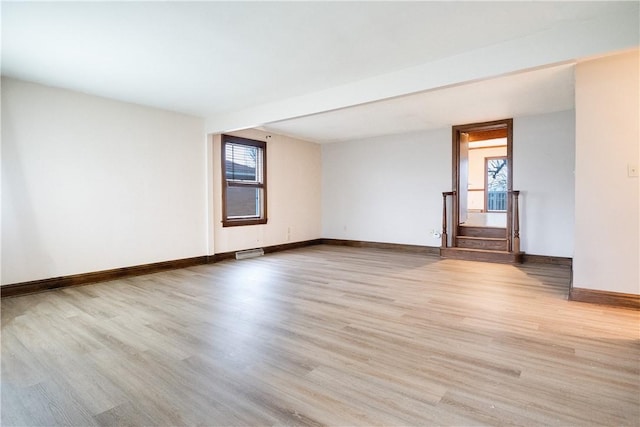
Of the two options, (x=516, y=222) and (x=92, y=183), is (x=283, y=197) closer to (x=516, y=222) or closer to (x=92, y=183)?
(x=92, y=183)

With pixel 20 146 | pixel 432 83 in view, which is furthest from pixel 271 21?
pixel 20 146

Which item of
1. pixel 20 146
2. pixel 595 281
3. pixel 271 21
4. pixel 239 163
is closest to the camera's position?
pixel 271 21

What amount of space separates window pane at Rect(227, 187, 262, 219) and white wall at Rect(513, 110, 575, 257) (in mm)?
4511

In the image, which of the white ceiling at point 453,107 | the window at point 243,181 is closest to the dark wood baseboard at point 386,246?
the window at point 243,181

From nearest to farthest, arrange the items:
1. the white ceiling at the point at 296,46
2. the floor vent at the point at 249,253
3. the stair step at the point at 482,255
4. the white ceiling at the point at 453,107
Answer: the white ceiling at the point at 296,46 < the white ceiling at the point at 453,107 < the stair step at the point at 482,255 < the floor vent at the point at 249,253

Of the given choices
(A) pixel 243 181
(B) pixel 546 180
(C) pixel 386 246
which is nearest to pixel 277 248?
(A) pixel 243 181

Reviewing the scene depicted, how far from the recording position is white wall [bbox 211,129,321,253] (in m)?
5.62

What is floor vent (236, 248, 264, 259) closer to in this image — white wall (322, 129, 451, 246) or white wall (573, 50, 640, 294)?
white wall (322, 129, 451, 246)

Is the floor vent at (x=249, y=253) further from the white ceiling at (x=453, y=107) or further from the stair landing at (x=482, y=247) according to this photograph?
the stair landing at (x=482, y=247)

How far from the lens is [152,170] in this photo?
471 cm

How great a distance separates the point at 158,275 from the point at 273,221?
252 centimetres

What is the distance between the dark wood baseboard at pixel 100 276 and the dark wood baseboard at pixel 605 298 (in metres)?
4.81

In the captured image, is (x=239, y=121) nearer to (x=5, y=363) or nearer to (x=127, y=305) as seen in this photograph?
(x=127, y=305)

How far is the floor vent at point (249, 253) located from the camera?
19.2ft
